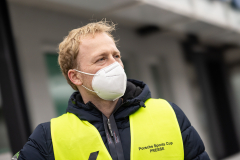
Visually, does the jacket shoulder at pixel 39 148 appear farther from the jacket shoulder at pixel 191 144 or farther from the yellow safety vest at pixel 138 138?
the jacket shoulder at pixel 191 144

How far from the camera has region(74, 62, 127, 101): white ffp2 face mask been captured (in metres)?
1.90

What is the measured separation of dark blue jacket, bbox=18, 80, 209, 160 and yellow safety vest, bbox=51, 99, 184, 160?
0.04 metres

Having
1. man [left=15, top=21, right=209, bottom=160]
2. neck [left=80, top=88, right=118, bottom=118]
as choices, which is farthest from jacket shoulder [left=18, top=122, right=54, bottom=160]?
neck [left=80, top=88, right=118, bottom=118]

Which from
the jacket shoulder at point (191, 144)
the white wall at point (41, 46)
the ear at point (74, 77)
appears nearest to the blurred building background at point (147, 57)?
the white wall at point (41, 46)

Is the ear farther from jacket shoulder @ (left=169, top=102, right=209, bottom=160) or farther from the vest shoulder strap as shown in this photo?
jacket shoulder @ (left=169, top=102, right=209, bottom=160)

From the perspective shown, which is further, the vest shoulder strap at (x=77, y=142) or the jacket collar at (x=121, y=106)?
the jacket collar at (x=121, y=106)

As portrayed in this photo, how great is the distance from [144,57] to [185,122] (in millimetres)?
5930

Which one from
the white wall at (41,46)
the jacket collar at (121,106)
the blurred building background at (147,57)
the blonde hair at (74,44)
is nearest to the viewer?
the jacket collar at (121,106)

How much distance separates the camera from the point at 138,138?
1764 millimetres

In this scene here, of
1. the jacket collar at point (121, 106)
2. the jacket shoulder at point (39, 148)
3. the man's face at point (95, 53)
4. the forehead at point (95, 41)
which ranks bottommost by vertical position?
the jacket shoulder at point (39, 148)

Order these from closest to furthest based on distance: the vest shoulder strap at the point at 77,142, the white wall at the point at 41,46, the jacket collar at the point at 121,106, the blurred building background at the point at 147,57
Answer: the vest shoulder strap at the point at 77,142 < the jacket collar at the point at 121,106 < the blurred building background at the point at 147,57 < the white wall at the point at 41,46

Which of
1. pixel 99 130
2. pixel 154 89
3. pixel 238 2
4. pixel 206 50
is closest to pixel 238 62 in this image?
pixel 206 50

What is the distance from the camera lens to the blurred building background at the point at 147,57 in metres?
3.79

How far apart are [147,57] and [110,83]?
6.00 meters
